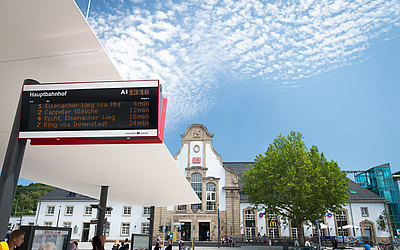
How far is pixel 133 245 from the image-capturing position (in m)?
12.1

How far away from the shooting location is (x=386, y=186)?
4669 cm

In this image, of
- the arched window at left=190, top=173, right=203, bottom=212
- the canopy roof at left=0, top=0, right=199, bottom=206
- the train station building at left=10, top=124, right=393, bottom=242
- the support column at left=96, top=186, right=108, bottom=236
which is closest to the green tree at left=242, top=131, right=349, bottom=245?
the train station building at left=10, top=124, right=393, bottom=242

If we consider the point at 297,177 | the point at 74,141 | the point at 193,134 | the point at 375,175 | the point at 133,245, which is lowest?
the point at 133,245

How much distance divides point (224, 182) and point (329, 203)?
16.8 metres

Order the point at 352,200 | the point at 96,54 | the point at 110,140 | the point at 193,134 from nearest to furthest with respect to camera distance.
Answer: the point at 110,140, the point at 96,54, the point at 352,200, the point at 193,134

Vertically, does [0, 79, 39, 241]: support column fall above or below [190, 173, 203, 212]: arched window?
below

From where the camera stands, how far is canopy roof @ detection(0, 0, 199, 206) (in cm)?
396

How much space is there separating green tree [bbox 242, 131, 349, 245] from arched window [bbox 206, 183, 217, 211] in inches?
408

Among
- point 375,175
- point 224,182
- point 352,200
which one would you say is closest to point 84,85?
point 224,182

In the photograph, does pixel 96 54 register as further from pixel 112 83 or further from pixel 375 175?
pixel 375 175

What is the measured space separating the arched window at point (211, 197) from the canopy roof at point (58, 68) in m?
30.7

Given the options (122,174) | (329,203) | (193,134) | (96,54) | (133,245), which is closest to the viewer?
(96,54)

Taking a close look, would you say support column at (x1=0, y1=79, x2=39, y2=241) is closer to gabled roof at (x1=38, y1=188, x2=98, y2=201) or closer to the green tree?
the green tree

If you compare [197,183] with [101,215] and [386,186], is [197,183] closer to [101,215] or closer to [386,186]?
[101,215]
